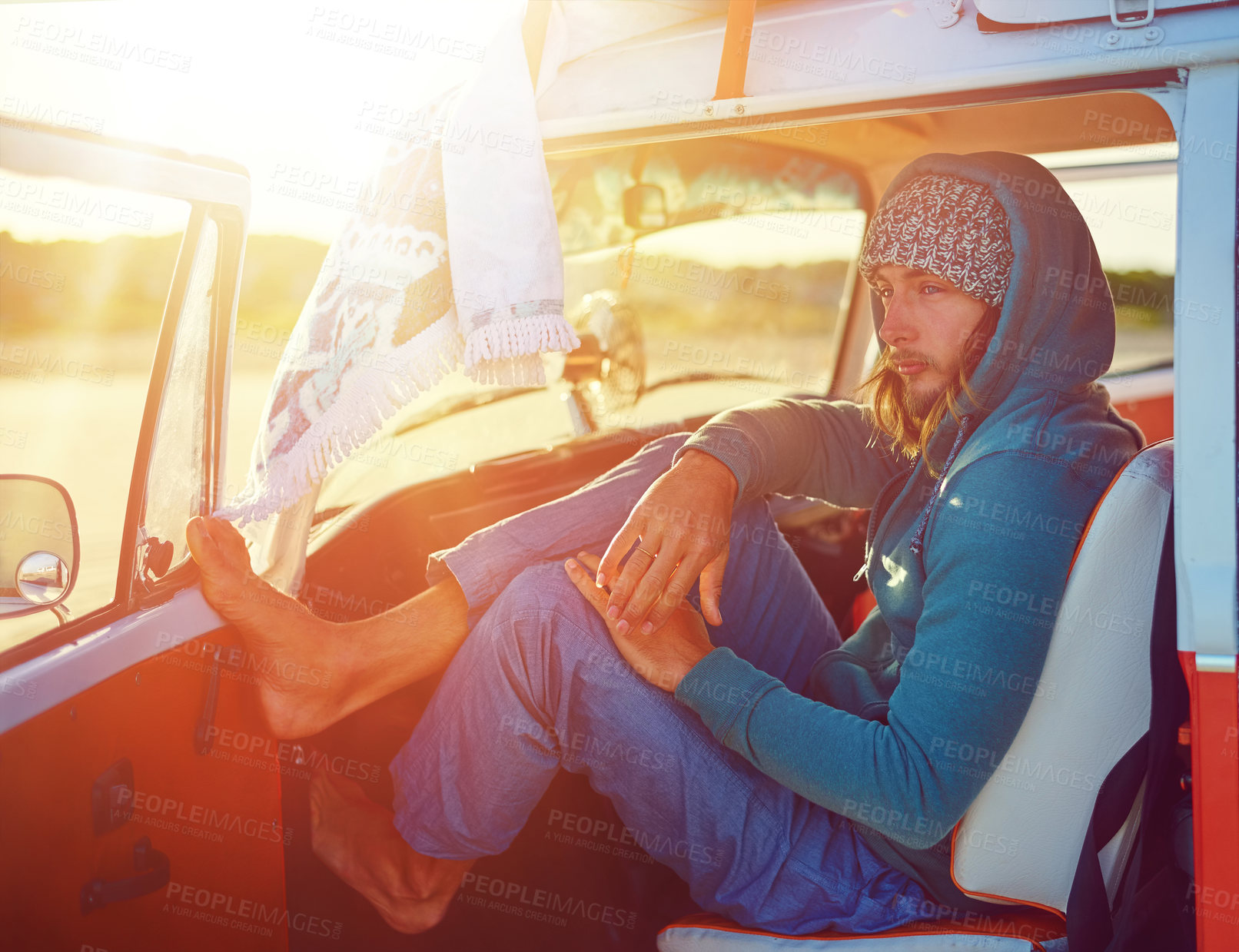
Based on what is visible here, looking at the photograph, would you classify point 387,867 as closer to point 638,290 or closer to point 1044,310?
point 1044,310

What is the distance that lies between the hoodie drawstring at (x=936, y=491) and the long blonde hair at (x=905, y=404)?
0.07ft

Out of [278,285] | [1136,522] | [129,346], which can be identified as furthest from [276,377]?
[129,346]

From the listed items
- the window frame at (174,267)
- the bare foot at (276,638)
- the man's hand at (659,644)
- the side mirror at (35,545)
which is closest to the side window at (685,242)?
the window frame at (174,267)

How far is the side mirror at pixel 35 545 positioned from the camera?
117 cm

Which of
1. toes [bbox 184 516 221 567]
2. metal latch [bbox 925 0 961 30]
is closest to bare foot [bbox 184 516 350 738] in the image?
toes [bbox 184 516 221 567]

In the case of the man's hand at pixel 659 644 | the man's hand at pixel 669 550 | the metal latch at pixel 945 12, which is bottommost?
the man's hand at pixel 659 644

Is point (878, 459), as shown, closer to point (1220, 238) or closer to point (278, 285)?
point (1220, 238)

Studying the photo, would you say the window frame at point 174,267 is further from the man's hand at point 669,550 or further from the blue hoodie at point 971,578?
the blue hoodie at point 971,578

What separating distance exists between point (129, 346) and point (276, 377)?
40.8 feet

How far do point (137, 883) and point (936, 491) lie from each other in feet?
4.54

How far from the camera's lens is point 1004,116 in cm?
194

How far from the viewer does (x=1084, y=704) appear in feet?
4.12

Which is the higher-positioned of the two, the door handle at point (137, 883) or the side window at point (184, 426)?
the side window at point (184, 426)

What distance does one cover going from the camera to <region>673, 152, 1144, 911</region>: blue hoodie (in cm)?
126
